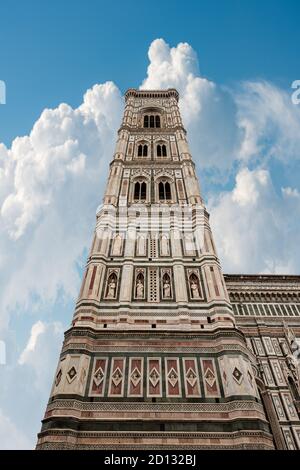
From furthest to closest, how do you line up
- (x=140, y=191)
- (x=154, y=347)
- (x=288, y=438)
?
(x=140, y=191) → (x=288, y=438) → (x=154, y=347)

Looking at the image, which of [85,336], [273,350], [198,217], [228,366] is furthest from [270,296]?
[85,336]

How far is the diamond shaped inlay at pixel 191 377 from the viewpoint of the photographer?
760 cm

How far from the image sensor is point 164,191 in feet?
49.9

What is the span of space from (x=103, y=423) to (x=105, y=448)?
0.49 meters

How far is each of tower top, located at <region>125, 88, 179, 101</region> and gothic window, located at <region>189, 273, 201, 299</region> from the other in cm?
2054

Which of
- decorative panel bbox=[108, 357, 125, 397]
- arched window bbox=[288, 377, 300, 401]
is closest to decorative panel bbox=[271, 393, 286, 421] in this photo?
arched window bbox=[288, 377, 300, 401]

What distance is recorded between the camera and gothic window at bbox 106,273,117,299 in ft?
33.4

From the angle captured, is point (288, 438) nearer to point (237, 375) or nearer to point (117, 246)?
point (237, 375)

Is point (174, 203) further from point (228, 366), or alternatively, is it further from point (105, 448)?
point (105, 448)

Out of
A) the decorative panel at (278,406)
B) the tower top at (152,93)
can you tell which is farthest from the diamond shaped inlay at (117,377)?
the tower top at (152,93)

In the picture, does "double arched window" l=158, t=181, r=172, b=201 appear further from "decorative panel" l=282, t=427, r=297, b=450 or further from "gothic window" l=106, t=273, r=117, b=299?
"decorative panel" l=282, t=427, r=297, b=450

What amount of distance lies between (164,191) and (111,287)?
6543 mm

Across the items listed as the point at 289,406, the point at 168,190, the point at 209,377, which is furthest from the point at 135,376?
the point at 168,190

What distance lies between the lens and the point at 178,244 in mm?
12086
